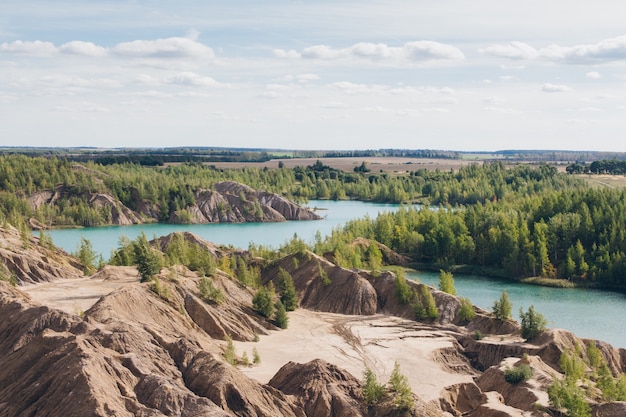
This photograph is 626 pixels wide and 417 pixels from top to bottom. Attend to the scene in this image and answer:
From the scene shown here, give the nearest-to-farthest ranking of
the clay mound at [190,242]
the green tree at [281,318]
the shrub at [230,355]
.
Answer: the shrub at [230,355]
the green tree at [281,318]
the clay mound at [190,242]

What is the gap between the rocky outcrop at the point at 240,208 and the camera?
147250 millimetres

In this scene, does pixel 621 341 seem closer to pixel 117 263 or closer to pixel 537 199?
pixel 117 263

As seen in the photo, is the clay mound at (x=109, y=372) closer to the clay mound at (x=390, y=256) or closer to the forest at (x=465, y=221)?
the forest at (x=465, y=221)

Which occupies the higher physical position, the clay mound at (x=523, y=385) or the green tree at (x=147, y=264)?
the green tree at (x=147, y=264)

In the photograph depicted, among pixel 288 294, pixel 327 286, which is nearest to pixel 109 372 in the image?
pixel 288 294

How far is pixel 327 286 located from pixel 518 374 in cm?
2642

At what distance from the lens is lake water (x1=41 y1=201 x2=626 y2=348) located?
68.2 metres

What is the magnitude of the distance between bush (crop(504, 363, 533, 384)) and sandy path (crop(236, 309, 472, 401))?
12.9 ft

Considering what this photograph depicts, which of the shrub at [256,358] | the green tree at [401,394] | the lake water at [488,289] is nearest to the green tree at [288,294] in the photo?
the shrub at [256,358]

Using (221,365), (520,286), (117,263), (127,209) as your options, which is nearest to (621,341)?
(520,286)

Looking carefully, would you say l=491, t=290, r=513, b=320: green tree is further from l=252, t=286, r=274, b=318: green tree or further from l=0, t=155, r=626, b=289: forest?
l=0, t=155, r=626, b=289: forest

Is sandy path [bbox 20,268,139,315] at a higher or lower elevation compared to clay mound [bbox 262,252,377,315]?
higher

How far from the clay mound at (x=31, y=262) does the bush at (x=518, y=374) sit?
35.7m

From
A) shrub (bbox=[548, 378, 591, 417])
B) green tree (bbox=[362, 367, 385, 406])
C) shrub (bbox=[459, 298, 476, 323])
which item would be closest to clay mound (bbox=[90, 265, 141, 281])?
shrub (bbox=[459, 298, 476, 323])
